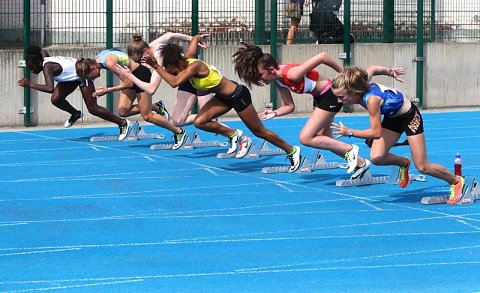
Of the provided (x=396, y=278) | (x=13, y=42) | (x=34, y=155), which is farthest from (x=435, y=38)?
(x=396, y=278)

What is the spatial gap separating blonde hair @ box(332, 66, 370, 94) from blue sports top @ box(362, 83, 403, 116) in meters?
0.08

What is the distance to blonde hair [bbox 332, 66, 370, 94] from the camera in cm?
1223

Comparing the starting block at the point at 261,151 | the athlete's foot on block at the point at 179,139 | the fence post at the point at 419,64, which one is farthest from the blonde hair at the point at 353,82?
the fence post at the point at 419,64

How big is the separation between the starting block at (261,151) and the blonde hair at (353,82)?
472 centimetres

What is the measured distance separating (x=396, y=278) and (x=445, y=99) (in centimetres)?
1652

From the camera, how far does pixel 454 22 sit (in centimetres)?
2602

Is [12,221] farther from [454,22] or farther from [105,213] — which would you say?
[454,22]

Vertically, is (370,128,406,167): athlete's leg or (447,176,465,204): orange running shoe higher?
(370,128,406,167): athlete's leg

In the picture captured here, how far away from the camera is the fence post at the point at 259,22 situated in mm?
23688

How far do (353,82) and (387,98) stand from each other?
419mm

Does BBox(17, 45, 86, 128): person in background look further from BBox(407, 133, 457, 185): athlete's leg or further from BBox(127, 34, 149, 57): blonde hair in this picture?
BBox(407, 133, 457, 185): athlete's leg

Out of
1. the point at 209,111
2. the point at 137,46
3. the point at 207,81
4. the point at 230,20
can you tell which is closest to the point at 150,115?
the point at 137,46

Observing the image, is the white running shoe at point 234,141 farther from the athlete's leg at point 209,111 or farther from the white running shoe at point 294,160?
the white running shoe at point 294,160

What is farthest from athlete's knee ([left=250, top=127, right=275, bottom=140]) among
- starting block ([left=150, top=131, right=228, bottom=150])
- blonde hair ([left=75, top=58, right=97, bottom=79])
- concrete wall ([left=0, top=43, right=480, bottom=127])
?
concrete wall ([left=0, top=43, right=480, bottom=127])
